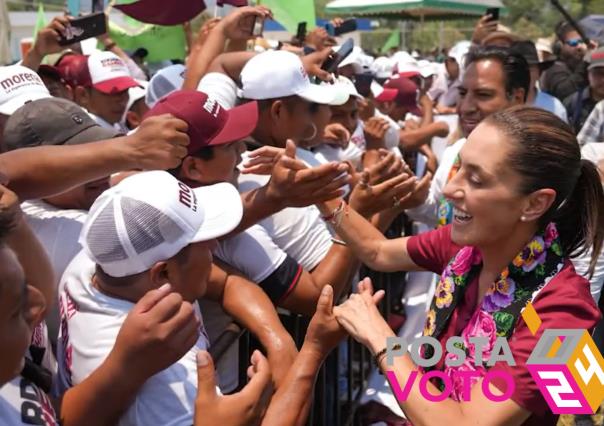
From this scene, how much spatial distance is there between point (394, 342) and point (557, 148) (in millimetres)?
714

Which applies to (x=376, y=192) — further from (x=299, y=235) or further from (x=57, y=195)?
(x=57, y=195)

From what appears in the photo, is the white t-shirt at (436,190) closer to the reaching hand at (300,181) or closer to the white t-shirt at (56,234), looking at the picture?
the reaching hand at (300,181)

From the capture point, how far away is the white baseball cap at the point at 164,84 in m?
4.26

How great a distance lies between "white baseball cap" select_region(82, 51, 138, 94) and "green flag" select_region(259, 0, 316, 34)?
1413 millimetres

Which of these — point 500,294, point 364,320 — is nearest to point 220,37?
point 364,320

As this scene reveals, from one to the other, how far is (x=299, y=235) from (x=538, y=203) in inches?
42.8

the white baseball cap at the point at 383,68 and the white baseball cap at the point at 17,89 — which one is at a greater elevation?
the white baseball cap at the point at 17,89

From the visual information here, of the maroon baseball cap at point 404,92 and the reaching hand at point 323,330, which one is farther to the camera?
the maroon baseball cap at point 404,92

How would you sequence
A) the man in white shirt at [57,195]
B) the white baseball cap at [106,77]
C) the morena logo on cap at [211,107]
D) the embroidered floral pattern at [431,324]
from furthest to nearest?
the white baseball cap at [106,77] → the morena logo on cap at [211,107] → the man in white shirt at [57,195] → the embroidered floral pattern at [431,324]

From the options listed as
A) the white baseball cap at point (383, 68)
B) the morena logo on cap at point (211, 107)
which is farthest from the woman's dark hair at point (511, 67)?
the white baseball cap at point (383, 68)

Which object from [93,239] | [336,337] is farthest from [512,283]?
[93,239]

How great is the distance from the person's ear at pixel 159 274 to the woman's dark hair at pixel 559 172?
1.02 meters

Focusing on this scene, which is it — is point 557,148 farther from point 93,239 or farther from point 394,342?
point 93,239

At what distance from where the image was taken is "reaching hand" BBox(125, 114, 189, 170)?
2211 millimetres
